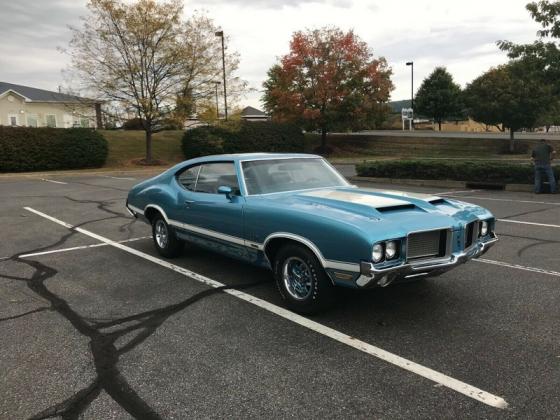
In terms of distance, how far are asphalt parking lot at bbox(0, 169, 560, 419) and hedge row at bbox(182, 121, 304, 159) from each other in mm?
23706

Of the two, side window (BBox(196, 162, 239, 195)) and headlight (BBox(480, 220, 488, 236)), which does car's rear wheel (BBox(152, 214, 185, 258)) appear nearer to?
side window (BBox(196, 162, 239, 195))

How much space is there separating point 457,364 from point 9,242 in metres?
7.10

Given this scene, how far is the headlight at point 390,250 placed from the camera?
3.61 meters

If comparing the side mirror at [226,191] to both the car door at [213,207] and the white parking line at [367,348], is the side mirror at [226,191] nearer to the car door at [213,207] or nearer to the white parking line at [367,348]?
the car door at [213,207]

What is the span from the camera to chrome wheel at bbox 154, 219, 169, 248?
627 cm

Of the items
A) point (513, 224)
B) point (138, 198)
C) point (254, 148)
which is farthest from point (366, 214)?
point (254, 148)

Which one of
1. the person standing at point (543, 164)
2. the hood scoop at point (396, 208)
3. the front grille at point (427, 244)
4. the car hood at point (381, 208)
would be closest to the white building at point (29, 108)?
the person standing at point (543, 164)

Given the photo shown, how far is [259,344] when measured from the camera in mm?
3652

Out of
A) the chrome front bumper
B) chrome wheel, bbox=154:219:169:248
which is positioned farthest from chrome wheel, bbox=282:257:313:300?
chrome wheel, bbox=154:219:169:248

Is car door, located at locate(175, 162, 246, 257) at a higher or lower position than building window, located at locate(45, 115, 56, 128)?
lower

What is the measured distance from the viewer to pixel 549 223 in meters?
8.53

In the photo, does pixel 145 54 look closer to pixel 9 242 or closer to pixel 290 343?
pixel 9 242

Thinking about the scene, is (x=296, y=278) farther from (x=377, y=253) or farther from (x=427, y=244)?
(x=427, y=244)

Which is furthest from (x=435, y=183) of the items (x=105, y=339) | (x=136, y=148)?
(x=136, y=148)
